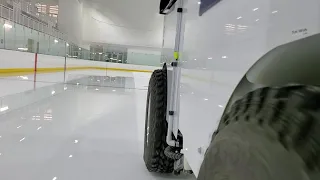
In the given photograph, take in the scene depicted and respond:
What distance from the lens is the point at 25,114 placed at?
492 centimetres

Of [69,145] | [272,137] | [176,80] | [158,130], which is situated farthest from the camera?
[69,145]

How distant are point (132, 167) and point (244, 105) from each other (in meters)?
2.37

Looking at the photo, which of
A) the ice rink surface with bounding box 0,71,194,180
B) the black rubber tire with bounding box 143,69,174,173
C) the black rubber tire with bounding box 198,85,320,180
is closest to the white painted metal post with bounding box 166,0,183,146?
the black rubber tire with bounding box 143,69,174,173

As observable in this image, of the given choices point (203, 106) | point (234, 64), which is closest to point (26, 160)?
point (203, 106)

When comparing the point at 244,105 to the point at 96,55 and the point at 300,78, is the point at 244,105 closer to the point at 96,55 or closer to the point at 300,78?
the point at 300,78

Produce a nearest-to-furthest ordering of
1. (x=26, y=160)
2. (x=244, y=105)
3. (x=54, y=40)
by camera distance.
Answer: (x=244, y=105), (x=26, y=160), (x=54, y=40)

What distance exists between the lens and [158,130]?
2.37 m

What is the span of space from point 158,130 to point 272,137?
76.9 inches

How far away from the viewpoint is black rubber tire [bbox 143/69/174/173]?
238cm

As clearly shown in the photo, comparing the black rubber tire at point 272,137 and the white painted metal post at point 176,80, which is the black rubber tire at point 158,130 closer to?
the white painted metal post at point 176,80

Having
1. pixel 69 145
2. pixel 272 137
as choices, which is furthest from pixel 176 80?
pixel 69 145

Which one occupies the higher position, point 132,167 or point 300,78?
point 300,78

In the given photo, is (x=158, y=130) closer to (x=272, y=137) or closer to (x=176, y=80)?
(x=176, y=80)

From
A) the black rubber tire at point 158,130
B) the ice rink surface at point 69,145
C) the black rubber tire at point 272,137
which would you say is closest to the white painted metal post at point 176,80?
→ the black rubber tire at point 158,130
